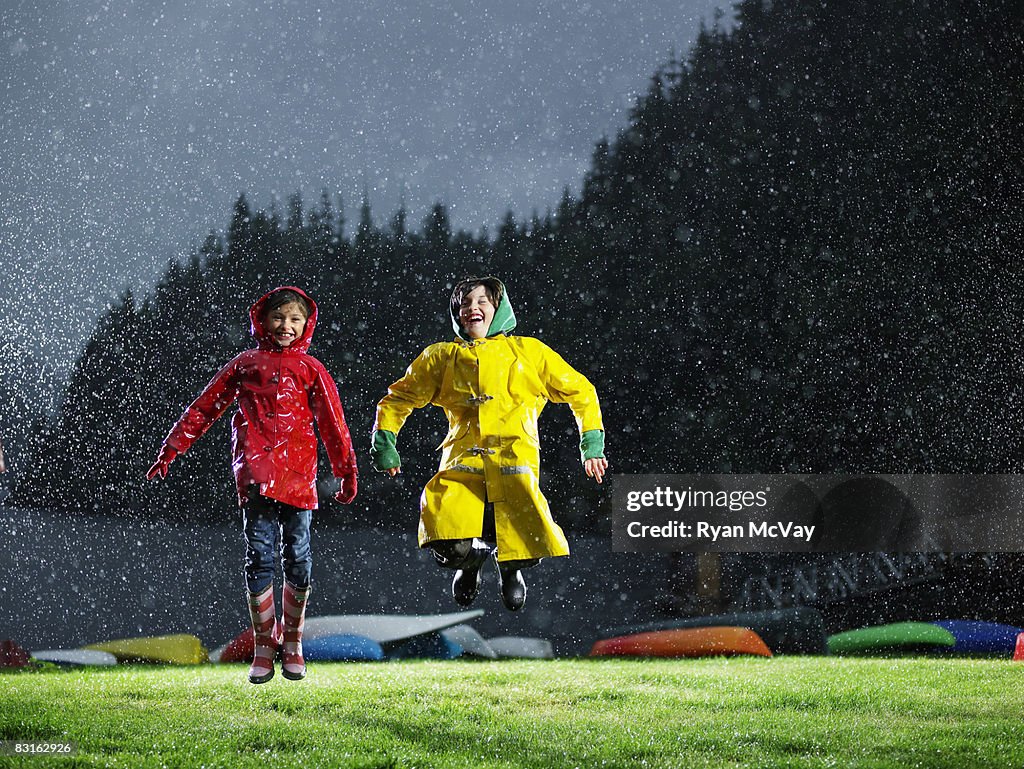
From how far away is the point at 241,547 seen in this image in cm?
1473

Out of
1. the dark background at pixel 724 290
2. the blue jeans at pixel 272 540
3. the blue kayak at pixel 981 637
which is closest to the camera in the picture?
the blue jeans at pixel 272 540

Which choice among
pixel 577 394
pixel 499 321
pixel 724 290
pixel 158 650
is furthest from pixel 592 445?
pixel 724 290

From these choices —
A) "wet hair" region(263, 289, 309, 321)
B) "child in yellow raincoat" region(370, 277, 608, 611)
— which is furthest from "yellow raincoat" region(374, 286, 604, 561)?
"wet hair" region(263, 289, 309, 321)

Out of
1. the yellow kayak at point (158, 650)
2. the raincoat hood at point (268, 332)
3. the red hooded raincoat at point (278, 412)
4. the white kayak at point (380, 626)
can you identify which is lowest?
the yellow kayak at point (158, 650)

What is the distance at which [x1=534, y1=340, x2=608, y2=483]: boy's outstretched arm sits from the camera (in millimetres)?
5602

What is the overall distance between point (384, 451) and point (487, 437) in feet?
1.93

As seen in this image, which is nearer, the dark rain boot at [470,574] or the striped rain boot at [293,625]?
the dark rain boot at [470,574]

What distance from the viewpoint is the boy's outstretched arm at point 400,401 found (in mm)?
5605

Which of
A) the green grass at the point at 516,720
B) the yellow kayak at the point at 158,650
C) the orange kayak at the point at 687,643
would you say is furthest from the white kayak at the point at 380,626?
the green grass at the point at 516,720

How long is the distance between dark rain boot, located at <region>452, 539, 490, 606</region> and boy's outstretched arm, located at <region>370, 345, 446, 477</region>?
24.7 inches

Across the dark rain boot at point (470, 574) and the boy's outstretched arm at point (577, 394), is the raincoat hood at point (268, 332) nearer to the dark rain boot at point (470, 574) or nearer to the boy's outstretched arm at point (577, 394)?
the boy's outstretched arm at point (577, 394)

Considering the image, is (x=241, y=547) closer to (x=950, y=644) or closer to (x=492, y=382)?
(x=950, y=644)

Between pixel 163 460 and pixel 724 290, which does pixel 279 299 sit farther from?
pixel 724 290

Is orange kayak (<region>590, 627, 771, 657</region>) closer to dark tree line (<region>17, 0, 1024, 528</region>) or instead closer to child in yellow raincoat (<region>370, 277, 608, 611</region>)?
dark tree line (<region>17, 0, 1024, 528</region>)
